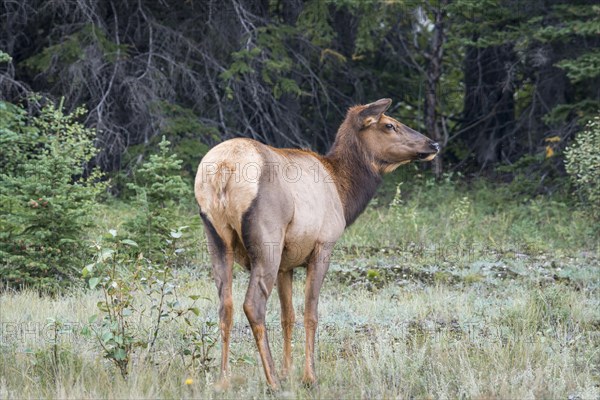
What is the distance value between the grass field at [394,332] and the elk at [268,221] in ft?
1.09

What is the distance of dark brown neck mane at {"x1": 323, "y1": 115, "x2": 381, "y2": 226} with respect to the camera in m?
7.23

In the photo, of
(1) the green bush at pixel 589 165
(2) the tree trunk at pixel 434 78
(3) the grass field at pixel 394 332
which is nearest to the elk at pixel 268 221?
(3) the grass field at pixel 394 332

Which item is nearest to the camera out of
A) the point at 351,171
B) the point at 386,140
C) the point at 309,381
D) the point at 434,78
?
the point at 309,381

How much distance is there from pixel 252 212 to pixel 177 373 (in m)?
1.29

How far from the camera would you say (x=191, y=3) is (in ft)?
59.5

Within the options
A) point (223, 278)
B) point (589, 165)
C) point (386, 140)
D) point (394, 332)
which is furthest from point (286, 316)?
point (589, 165)

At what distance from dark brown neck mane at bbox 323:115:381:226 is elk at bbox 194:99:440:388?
0.06ft

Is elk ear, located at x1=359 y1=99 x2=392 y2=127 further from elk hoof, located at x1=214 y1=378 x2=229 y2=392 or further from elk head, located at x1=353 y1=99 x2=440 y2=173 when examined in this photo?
elk hoof, located at x1=214 y1=378 x2=229 y2=392

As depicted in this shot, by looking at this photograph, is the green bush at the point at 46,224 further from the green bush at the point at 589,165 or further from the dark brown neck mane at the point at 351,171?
the green bush at the point at 589,165

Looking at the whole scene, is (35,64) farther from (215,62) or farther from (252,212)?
(252,212)

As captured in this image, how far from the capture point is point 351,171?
738 cm

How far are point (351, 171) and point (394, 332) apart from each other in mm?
1453

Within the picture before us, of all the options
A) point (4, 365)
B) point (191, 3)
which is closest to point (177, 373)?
point (4, 365)

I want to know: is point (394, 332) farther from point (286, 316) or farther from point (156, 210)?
point (156, 210)
